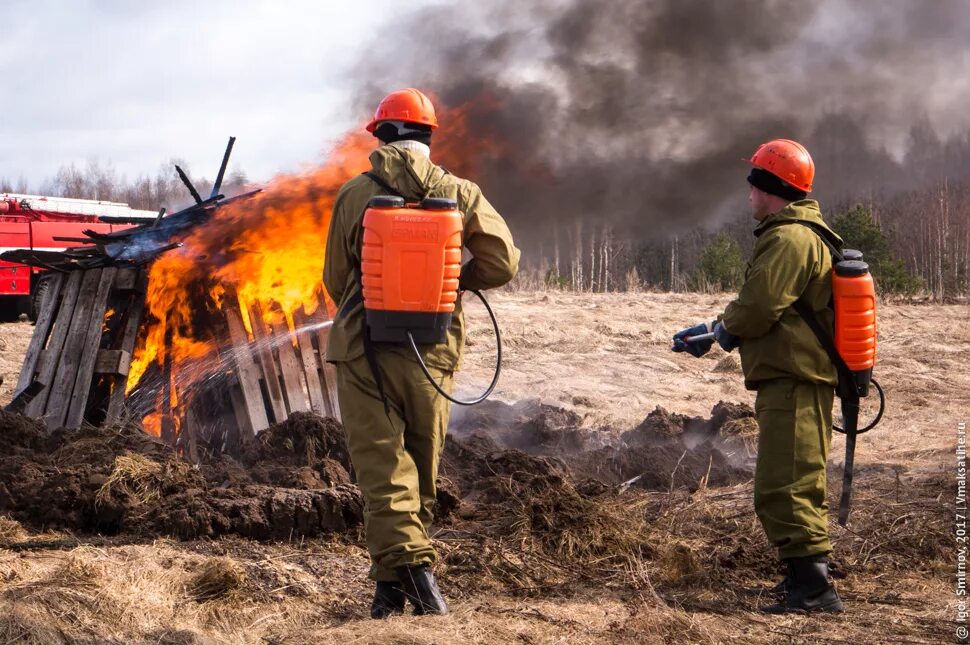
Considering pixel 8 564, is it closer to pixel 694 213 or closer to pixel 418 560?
pixel 418 560

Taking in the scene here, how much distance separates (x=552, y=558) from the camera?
505cm

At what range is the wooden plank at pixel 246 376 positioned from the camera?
23.8 ft

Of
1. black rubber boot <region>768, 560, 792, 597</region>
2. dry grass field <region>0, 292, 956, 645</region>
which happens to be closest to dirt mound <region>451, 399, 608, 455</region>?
dry grass field <region>0, 292, 956, 645</region>

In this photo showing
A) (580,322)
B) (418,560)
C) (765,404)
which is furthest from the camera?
(580,322)

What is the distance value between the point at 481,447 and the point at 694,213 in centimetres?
564

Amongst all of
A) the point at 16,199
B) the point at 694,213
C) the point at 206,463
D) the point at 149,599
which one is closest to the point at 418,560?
the point at 149,599

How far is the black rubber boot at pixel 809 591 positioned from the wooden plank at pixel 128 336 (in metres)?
4.99

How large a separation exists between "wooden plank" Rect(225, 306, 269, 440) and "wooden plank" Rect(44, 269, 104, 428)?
1.02 meters

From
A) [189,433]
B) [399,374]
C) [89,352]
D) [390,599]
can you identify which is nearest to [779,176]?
[399,374]

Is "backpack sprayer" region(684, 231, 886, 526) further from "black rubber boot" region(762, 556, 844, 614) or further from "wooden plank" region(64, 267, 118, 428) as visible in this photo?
"wooden plank" region(64, 267, 118, 428)

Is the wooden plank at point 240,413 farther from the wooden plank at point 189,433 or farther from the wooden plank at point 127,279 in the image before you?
the wooden plank at point 127,279

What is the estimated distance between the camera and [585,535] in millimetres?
5219

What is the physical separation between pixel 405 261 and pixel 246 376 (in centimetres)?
377

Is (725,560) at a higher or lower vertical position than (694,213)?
lower
